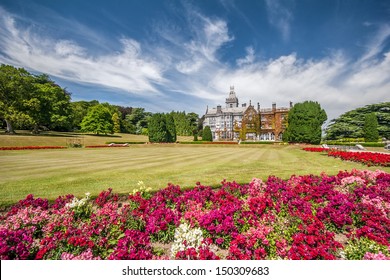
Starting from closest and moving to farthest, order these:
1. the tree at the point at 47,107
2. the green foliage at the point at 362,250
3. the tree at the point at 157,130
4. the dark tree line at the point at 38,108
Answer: the green foliage at the point at 362,250 → the dark tree line at the point at 38,108 → the tree at the point at 47,107 → the tree at the point at 157,130

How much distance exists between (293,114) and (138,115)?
75991 mm

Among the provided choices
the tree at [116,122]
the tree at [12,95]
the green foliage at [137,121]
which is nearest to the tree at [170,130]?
the tree at [12,95]

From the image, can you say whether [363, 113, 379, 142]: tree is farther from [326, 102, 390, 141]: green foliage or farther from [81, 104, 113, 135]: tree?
[81, 104, 113, 135]: tree

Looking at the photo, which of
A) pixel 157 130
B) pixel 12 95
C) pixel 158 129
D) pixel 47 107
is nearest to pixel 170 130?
pixel 158 129

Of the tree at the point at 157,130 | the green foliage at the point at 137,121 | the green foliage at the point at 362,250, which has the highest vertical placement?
the green foliage at the point at 137,121

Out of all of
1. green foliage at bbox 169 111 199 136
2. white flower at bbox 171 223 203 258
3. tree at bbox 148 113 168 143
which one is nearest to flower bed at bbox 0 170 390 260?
white flower at bbox 171 223 203 258

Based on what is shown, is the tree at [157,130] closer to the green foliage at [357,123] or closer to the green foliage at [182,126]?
the green foliage at [182,126]

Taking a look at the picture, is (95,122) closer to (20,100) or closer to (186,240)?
(20,100)

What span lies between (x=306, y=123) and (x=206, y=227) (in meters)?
45.2

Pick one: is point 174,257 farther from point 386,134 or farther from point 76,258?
point 386,134

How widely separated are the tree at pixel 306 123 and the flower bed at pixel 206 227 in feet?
129

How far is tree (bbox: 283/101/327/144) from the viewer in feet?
138

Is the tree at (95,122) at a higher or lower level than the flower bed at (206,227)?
higher

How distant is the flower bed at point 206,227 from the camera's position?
3674 mm
